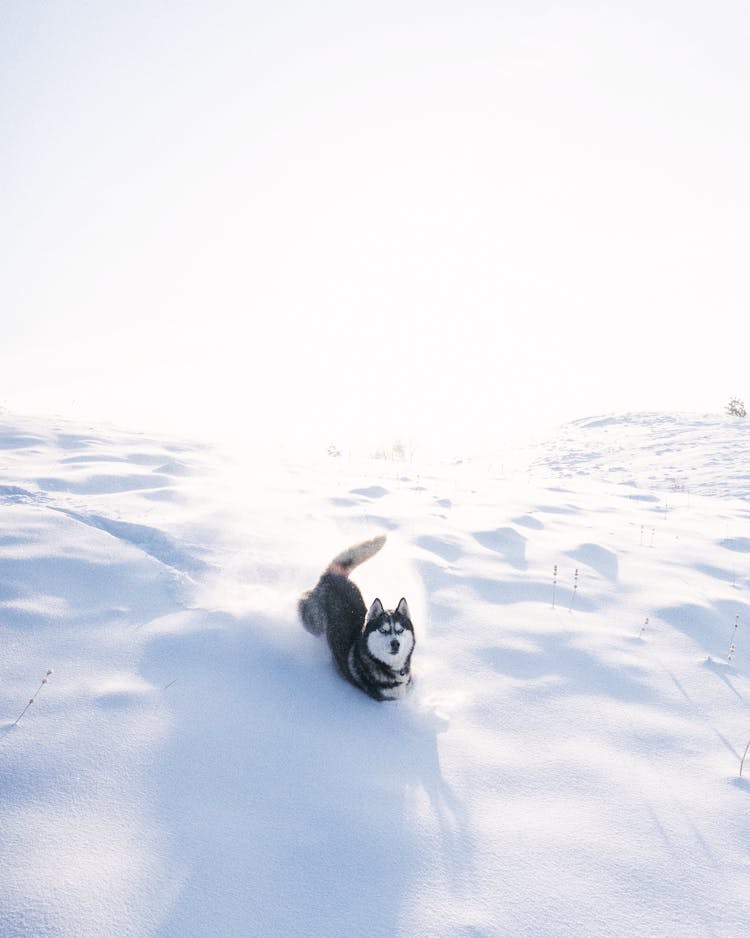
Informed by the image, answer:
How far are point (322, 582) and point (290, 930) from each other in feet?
7.23

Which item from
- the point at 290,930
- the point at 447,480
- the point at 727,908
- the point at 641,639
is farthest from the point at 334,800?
the point at 447,480

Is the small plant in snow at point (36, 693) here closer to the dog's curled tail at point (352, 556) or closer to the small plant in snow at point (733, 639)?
the dog's curled tail at point (352, 556)

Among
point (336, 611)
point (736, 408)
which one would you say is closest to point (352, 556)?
point (336, 611)

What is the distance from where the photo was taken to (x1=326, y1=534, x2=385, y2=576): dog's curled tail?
4.04 m

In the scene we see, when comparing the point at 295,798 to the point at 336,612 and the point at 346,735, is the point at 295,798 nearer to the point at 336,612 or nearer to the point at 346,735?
the point at 346,735

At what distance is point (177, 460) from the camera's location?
7.09m

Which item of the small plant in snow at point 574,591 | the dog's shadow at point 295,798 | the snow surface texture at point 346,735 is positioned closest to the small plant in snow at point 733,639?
the snow surface texture at point 346,735

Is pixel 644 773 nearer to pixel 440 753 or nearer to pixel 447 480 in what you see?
pixel 440 753

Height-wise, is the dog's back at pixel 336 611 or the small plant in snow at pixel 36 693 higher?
the dog's back at pixel 336 611

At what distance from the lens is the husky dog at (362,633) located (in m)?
3.21

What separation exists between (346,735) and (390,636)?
0.67 meters

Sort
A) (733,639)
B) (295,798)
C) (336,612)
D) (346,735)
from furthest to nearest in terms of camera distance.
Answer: (733,639) < (336,612) < (346,735) < (295,798)

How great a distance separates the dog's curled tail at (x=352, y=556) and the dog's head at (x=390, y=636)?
673 mm

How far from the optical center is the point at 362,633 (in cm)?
339
